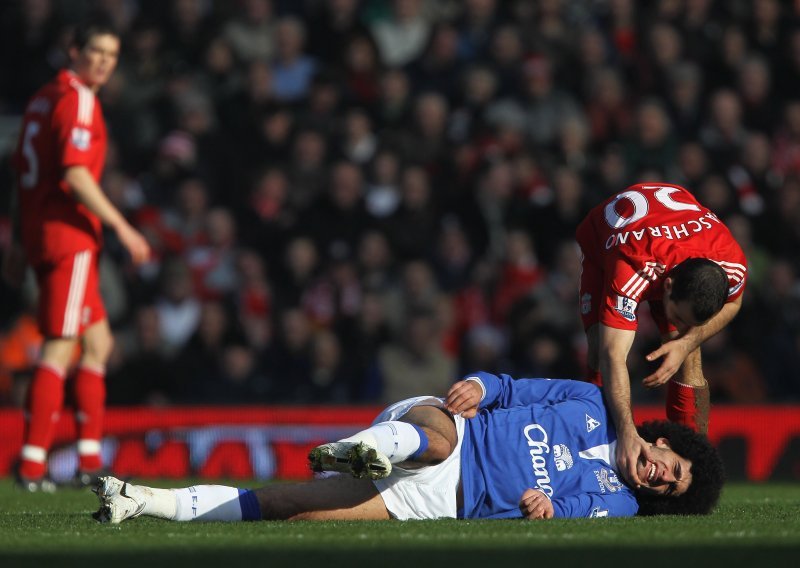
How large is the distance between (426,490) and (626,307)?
1.38 m

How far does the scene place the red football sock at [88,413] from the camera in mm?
8531

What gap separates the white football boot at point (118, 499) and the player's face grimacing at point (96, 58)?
11.9ft

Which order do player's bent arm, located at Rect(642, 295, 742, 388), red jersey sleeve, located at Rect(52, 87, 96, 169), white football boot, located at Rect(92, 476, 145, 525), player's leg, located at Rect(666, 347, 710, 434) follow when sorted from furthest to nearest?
red jersey sleeve, located at Rect(52, 87, 96, 169) < player's leg, located at Rect(666, 347, 710, 434) < player's bent arm, located at Rect(642, 295, 742, 388) < white football boot, located at Rect(92, 476, 145, 525)

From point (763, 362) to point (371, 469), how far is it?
732cm

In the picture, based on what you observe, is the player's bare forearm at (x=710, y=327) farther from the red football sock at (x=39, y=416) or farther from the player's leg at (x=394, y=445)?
the red football sock at (x=39, y=416)

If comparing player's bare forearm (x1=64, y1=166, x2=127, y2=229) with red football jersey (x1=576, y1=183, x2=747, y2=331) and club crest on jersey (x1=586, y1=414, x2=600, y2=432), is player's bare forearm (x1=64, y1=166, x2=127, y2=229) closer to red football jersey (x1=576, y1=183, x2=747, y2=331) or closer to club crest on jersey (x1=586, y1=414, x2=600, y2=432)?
red football jersey (x1=576, y1=183, x2=747, y2=331)

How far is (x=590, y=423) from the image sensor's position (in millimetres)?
6195

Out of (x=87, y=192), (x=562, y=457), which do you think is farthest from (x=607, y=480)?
(x=87, y=192)

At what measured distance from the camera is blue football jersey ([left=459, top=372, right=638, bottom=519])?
602 cm

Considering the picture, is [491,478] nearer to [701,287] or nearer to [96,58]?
[701,287]

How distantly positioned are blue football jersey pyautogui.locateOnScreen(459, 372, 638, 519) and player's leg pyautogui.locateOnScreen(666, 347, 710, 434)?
130 centimetres

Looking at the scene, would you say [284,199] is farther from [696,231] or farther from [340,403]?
[696,231]

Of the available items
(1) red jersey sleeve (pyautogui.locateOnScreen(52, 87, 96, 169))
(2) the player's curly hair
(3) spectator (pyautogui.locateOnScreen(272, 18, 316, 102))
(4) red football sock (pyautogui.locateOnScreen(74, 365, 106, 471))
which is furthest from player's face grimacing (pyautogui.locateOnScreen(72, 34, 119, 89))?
(3) spectator (pyautogui.locateOnScreen(272, 18, 316, 102))

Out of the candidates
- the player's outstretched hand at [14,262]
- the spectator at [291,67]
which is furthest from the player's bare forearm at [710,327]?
the spectator at [291,67]
